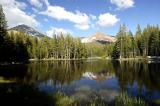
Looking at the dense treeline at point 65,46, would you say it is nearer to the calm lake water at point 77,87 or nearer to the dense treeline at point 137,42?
the dense treeline at point 137,42

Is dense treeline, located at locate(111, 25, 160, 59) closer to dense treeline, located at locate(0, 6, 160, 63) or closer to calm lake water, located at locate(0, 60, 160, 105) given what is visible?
dense treeline, located at locate(0, 6, 160, 63)

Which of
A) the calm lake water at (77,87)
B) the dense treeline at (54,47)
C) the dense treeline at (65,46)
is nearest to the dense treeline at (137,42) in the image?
the dense treeline at (65,46)

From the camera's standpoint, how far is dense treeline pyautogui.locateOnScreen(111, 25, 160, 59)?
13800 centimetres

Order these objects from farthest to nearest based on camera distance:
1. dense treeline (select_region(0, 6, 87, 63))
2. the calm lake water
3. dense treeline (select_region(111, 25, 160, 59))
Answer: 1. dense treeline (select_region(0, 6, 87, 63))
2. dense treeline (select_region(111, 25, 160, 59))
3. the calm lake water

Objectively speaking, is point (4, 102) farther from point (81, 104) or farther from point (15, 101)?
point (81, 104)

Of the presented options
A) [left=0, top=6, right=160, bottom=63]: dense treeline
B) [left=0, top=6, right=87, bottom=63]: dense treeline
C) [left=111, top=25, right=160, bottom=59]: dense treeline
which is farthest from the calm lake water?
[left=0, top=6, right=87, bottom=63]: dense treeline

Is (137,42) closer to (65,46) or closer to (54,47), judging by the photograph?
(65,46)

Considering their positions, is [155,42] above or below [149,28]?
below

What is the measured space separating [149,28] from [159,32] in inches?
607

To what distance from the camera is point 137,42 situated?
150125 mm

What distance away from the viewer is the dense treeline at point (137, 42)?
13800 centimetres

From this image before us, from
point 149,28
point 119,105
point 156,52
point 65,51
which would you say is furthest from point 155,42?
point 119,105

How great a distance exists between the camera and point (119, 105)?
69.7 ft

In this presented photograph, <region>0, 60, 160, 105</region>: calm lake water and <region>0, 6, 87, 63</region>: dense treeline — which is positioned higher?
<region>0, 6, 87, 63</region>: dense treeline
